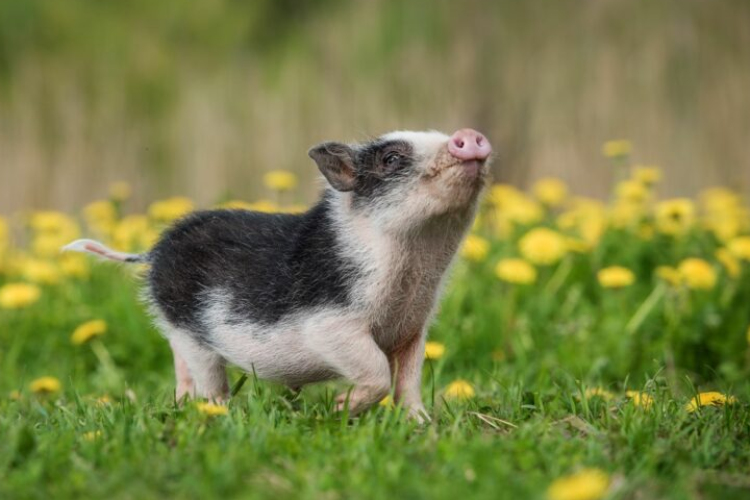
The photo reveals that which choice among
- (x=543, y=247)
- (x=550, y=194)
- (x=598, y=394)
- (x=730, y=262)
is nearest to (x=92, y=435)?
(x=598, y=394)

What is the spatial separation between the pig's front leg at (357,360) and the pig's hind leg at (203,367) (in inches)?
28.5

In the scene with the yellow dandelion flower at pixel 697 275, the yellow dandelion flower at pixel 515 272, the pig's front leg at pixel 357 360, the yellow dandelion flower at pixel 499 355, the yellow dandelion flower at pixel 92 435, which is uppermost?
the pig's front leg at pixel 357 360

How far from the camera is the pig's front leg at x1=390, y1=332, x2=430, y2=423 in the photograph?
4930 millimetres

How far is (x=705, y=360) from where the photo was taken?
7332 millimetres

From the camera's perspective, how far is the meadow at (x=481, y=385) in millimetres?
3611

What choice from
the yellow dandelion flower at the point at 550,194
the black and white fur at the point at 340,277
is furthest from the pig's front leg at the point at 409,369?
the yellow dandelion flower at the point at 550,194

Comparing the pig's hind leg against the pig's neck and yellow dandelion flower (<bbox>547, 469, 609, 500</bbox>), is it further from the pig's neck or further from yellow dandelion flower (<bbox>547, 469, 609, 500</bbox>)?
yellow dandelion flower (<bbox>547, 469, 609, 500</bbox>)

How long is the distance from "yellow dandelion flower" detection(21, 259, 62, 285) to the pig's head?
157 inches

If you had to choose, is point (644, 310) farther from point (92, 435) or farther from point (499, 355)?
point (92, 435)

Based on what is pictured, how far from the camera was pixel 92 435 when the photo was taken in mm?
4195

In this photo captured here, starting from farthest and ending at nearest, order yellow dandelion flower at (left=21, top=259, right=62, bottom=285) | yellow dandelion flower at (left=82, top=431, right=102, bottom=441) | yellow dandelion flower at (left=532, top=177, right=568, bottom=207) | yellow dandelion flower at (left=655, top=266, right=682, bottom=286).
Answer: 1. yellow dandelion flower at (left=532, top=177, right=568, bottom=207)
2. yellow dandelion flower at (left=21, top=259, right=62, bottom=285)
3. yellow dandelion flower at (left=655, top=266, right=682, bottom=286)
4. yellow dandelion flower at (left=82, top=431, right=102, bottom=441)

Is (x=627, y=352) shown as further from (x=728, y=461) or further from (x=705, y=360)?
(x=728, y=461)

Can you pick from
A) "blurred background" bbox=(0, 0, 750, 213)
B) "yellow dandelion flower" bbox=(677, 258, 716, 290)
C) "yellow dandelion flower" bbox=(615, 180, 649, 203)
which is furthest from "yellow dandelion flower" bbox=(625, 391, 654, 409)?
"blurred background" bbox=(0, 0, 750, 213)

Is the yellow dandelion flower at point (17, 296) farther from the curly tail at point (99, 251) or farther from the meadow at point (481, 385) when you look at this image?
the curly tail at point (99, 251)
